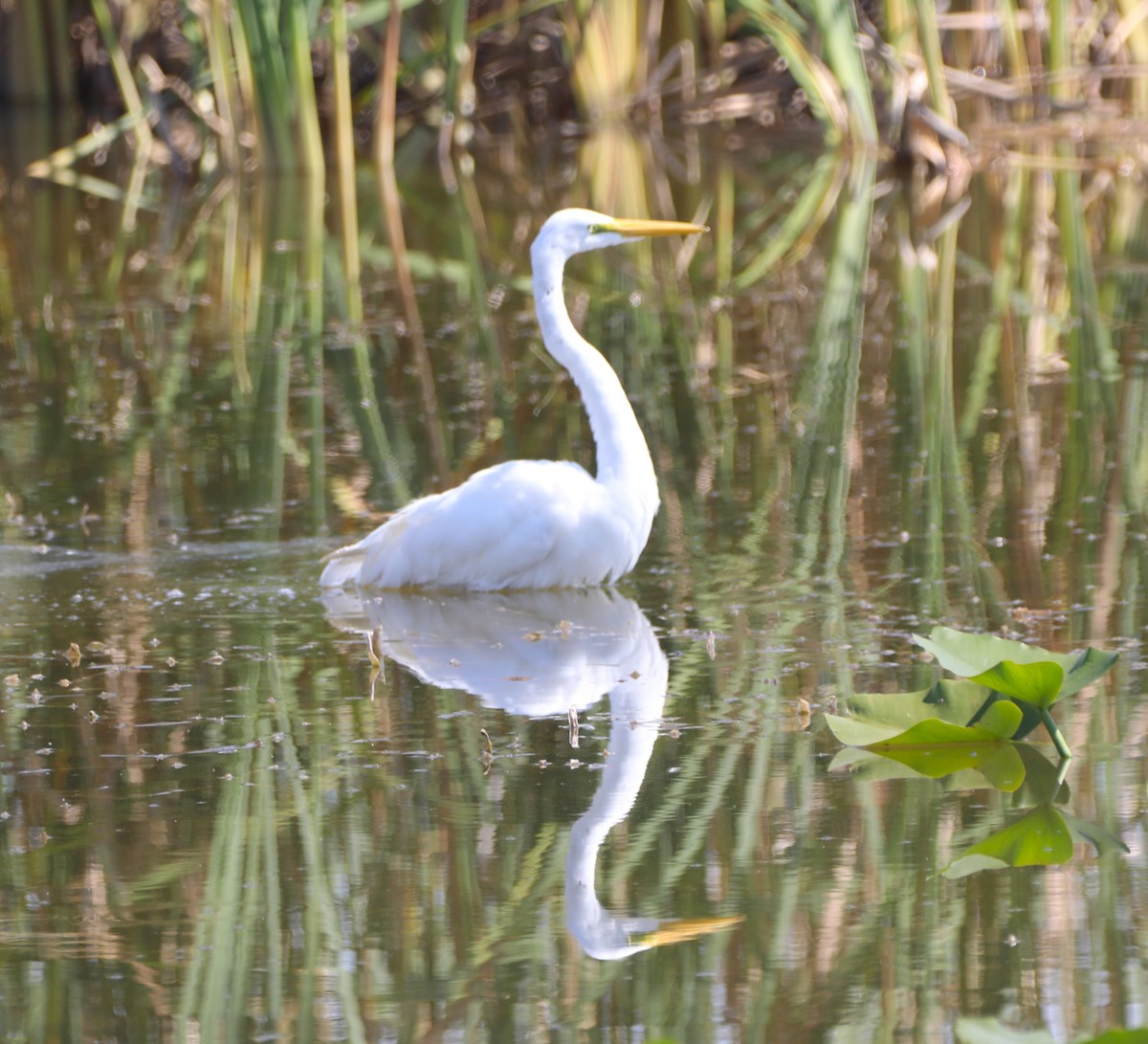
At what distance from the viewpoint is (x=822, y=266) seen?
11.1m

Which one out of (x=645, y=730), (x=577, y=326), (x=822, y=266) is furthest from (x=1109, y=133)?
(x=645, y=730)

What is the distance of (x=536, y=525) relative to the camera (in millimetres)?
5684

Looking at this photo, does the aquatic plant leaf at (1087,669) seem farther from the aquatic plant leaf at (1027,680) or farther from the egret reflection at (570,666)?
the egret reflection at (570,666)

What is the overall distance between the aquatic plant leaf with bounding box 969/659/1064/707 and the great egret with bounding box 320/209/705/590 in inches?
64.0

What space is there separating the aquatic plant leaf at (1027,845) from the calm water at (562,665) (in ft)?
0.14

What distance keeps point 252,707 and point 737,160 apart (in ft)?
39.6

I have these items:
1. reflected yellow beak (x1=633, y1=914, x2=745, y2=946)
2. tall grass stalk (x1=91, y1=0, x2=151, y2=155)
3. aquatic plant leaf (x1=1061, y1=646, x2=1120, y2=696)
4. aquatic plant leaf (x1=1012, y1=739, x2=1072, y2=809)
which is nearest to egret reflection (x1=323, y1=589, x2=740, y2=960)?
reflected yellow beak (x1=633, y1=914, x2=745, y2=946)

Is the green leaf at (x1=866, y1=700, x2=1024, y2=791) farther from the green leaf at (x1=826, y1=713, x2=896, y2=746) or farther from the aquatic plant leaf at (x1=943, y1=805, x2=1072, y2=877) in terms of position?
the aquatic plant leaf at (x1=943, y1=805, x2=1072, y2=877)

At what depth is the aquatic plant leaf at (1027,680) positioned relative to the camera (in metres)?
4.14

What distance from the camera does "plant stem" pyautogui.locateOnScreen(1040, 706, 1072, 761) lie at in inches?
165

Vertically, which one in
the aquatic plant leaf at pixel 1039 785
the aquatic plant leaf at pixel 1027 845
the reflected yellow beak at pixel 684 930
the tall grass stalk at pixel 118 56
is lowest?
the reflected yellow beak at pixel 684 930

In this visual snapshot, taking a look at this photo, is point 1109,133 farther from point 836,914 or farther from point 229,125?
point 836,914

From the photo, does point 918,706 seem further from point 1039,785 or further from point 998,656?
point 1039,785

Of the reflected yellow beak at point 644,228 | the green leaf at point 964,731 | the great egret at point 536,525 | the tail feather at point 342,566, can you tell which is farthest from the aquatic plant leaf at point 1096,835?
the reflected yellow beak at point 644,228
